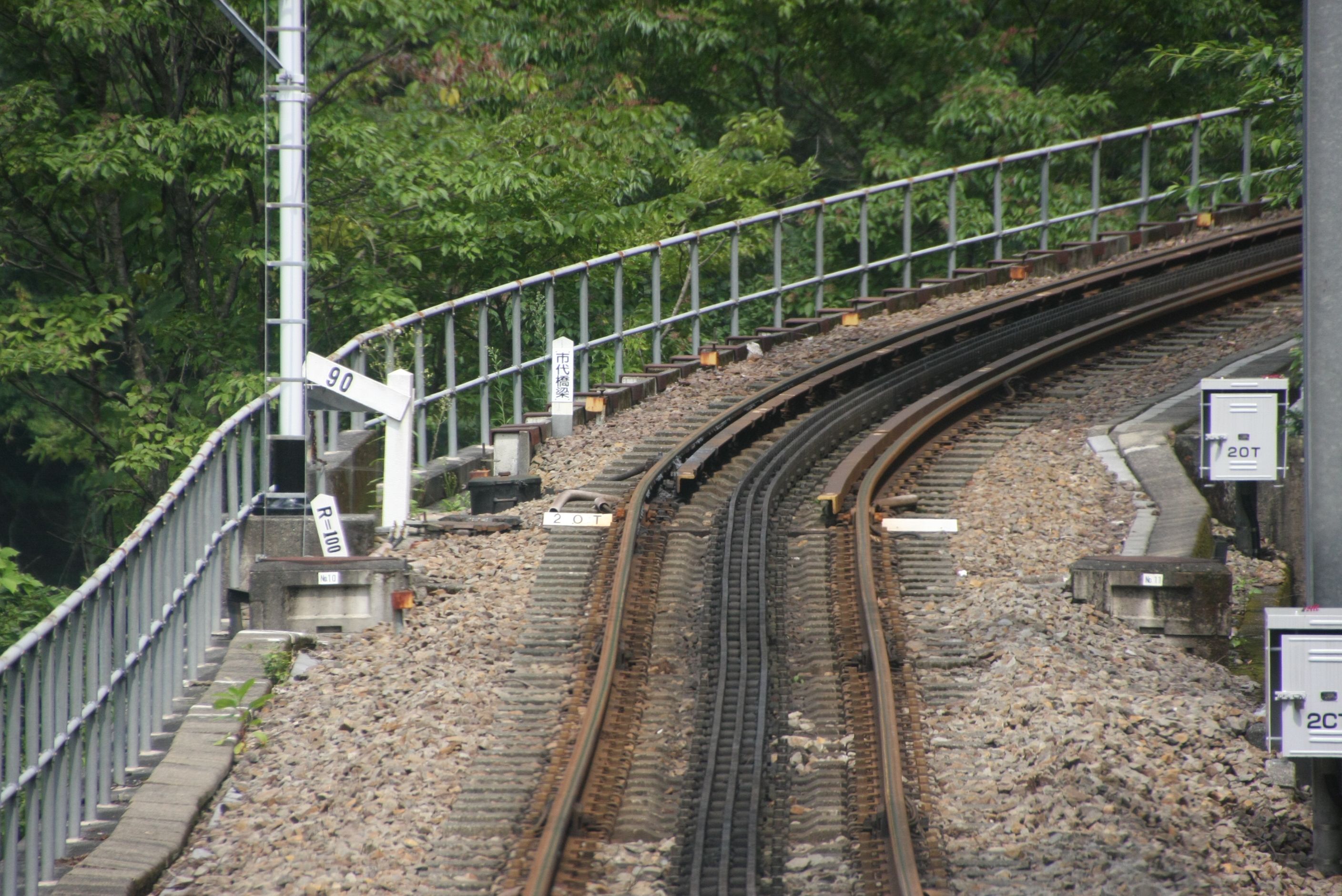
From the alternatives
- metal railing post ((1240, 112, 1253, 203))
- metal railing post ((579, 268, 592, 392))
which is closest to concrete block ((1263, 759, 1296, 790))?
metal railing post ((579, 268, 592, 392))

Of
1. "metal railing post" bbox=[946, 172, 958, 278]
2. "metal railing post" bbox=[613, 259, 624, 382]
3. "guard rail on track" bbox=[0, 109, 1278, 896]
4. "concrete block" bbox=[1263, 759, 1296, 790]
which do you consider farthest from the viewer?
"metal railing post" bbox=[946, 172, 958, 278]

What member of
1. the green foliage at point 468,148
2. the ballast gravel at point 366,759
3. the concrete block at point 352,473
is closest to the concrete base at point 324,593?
the ballast gravel at point 366,759

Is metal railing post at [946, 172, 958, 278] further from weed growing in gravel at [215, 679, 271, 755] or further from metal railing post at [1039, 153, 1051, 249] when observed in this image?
weed growing in gravel at [215, 679, 271, 755]

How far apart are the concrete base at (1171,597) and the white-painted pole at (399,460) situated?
4.95m

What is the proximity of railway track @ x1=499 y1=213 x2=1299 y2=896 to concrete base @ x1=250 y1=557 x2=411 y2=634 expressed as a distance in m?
1.36

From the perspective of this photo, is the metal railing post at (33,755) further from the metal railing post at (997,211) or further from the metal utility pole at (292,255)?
the metal railing post at (997,211)

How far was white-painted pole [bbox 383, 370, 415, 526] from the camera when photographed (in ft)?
35.6

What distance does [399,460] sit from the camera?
435 inches

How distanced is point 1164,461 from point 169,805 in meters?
8.15

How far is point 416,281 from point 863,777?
15586mm

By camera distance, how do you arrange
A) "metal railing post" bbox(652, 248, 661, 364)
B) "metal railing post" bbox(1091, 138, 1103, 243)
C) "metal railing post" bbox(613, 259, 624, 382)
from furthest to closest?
"metal railing post" bbox(1091, 138, 1103, 243)
"metal railing post" bbox(652, 248, 661, 364)
"metal railing post" bbox(613, 259, 624, 382)

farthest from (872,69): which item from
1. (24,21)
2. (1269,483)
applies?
(1269,483)

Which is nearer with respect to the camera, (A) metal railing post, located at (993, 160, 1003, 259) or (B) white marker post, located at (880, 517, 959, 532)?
(B) white marker post, located at (880, 517, 959, 532)

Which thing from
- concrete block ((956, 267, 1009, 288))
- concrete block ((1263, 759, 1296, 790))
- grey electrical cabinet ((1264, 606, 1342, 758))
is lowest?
concrete block ((1263, 759, 1296, 790))
